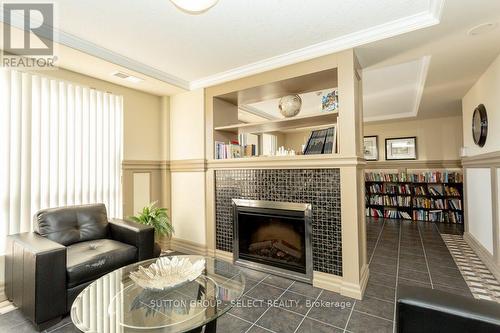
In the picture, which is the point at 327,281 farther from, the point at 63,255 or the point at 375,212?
the point at 375,212

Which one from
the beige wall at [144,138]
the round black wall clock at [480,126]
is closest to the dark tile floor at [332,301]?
the round black wall clock at [480,126]

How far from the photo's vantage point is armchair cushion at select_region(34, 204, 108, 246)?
2.26 metres

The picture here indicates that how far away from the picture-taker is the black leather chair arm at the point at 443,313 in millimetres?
952

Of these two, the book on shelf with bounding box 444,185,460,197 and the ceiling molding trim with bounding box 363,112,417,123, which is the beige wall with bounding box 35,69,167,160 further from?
the book on shelf with bounding box 444,185,460,197

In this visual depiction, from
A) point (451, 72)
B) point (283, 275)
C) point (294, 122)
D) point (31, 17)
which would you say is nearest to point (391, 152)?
point (451, 72)

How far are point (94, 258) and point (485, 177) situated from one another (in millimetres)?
4378

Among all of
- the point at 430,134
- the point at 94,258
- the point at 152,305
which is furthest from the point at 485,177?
the point at 94,258

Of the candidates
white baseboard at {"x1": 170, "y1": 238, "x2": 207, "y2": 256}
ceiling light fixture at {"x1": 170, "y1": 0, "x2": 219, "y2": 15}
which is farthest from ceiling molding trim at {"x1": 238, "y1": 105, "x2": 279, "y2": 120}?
ceiling light fixture at {"x1": 170, "y1": 0, "x2": 219, "y2": 15}

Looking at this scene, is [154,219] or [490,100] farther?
[154,219]

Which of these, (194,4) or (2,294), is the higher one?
→ (194,4)

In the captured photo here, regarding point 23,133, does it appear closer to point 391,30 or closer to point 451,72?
point 391,30

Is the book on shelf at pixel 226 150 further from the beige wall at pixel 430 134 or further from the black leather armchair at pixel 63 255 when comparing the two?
the beige wall at pixel 430 134

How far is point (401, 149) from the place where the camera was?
5.93 meters

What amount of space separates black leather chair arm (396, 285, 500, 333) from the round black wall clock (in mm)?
2818
